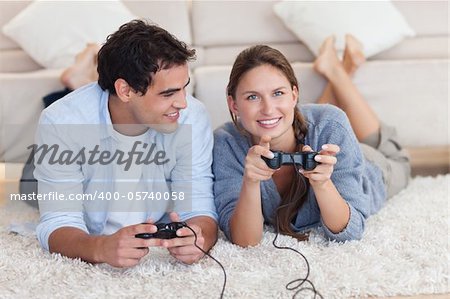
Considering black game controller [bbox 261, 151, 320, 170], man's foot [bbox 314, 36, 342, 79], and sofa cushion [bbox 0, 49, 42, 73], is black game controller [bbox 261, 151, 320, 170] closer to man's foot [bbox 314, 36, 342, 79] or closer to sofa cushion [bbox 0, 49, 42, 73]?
man's foot [bbox 314, 36, 342, 79]

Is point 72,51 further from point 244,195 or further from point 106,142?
point 244,195

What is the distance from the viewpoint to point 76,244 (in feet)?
4.89

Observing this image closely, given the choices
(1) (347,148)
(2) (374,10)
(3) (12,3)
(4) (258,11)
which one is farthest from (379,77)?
(3) (12,3)

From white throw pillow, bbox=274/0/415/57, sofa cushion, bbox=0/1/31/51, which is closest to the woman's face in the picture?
white throw pillow, bbox=274/0/415/57

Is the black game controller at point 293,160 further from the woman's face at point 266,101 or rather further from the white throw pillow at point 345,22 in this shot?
the white throw pillow at point 345,22

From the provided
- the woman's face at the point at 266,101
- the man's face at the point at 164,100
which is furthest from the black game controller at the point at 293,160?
the man's face at the point at 164,100

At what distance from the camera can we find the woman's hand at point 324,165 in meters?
1.42

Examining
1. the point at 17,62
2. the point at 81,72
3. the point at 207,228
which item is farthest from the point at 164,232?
the point at 17,62

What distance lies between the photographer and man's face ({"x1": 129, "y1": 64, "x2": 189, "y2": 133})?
154cm

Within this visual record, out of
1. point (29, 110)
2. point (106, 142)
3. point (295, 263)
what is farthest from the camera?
point (29, 110)

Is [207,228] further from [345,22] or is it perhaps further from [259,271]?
[345,22]

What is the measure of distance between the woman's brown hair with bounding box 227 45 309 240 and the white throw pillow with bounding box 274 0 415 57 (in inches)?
33.0

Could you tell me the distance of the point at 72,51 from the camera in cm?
248

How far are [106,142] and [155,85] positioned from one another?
0.21 meters
